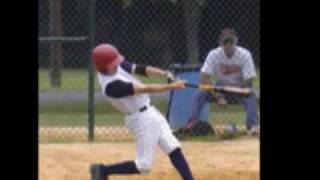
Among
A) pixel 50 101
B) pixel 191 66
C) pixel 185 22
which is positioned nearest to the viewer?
pixel 191 66

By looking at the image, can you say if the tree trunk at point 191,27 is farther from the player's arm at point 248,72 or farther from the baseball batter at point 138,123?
the baseball batter at point 138,123

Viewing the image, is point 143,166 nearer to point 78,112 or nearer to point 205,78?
point 205,78

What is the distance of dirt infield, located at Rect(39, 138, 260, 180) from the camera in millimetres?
8781

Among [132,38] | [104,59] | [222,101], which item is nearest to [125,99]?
[104,59]

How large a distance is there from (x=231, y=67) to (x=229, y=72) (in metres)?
0.06

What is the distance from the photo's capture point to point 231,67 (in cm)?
1094

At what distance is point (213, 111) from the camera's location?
12.4 m

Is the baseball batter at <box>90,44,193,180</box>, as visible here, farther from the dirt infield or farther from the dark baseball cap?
the dark baseball cap

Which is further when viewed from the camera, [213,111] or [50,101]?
[50,101]

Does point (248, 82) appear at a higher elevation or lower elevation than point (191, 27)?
lower
